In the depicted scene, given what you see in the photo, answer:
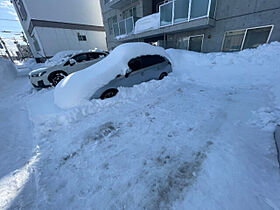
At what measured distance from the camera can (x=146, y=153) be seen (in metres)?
2.15

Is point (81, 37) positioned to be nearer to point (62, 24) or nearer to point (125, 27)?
point (62, 24)

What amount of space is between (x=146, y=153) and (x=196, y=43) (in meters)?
9.38

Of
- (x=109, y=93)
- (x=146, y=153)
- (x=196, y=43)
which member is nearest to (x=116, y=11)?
(x=196, y=43)

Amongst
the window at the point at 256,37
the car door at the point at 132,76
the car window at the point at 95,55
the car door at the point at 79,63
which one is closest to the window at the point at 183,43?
the window at the point at 256,37

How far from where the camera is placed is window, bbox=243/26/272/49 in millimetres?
6113

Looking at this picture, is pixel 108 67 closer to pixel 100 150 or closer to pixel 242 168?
pixel 100 150

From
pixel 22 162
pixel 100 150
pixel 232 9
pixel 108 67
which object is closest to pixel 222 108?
pixel 100 150

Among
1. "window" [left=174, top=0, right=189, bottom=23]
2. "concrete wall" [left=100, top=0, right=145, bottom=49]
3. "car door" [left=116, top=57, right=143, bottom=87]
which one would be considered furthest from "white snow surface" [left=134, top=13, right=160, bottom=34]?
"car door" [left=116, top=57, right=143, bottom=87]

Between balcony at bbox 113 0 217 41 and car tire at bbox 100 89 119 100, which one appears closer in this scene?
car tire at bbox 100 89 119 100

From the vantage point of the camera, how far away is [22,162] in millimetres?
2199

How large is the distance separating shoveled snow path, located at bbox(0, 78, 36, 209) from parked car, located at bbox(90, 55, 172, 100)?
193 centimetres

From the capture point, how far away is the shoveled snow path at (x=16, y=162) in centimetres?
166

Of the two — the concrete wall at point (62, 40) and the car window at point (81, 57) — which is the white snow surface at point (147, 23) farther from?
the concrete wall at point (62, 40)

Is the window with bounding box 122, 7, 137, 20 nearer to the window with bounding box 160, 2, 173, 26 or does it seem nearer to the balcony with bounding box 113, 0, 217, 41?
the balcony with bounding box 113, 0, 217, 41
